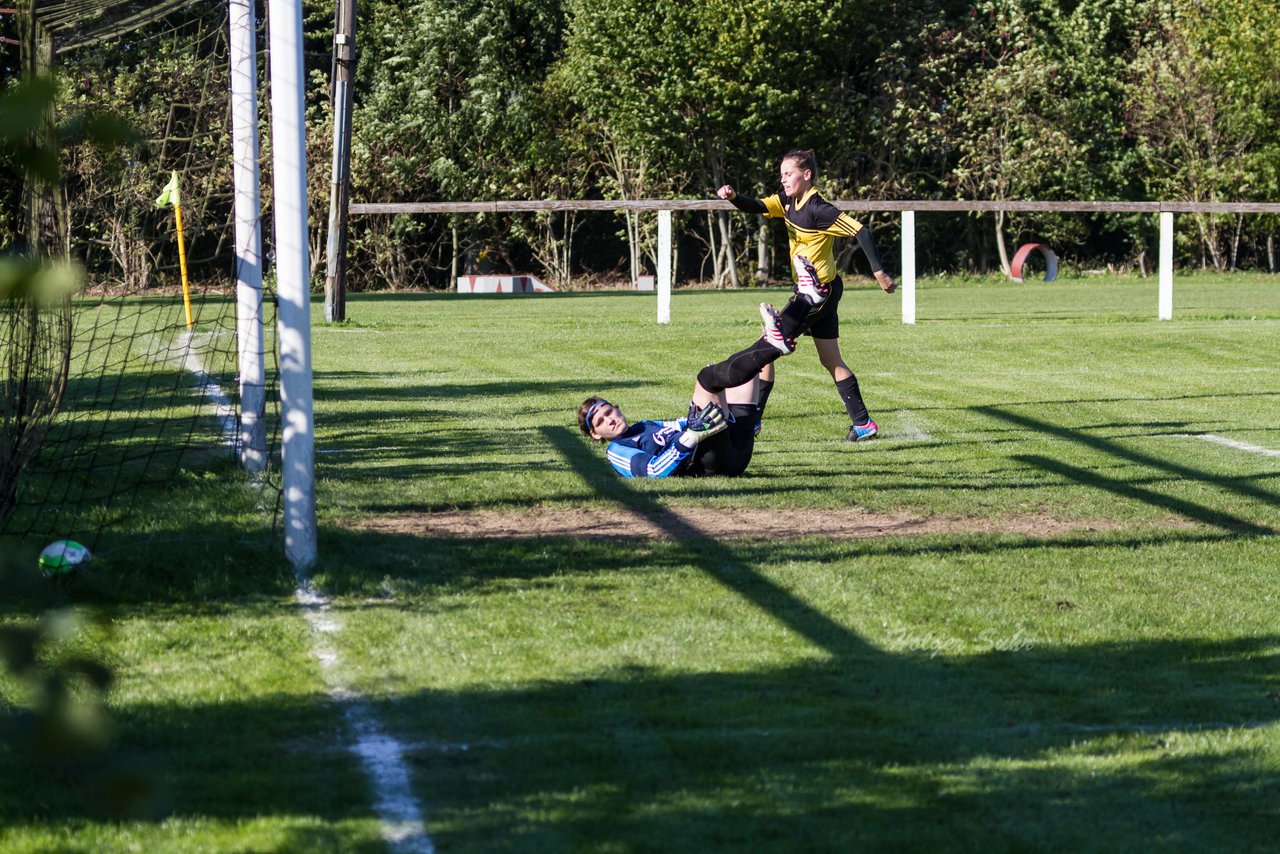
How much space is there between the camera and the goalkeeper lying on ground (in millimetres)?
8844

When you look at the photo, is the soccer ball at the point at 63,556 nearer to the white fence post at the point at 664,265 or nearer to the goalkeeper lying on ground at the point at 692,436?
the goalkeeper lying on ground at the point at 692,436

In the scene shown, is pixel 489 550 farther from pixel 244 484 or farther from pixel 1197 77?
pixel 1197 77

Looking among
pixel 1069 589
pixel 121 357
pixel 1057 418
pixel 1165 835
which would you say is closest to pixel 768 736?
pixel 1165 835

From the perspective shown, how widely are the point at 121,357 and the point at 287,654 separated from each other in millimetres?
11488

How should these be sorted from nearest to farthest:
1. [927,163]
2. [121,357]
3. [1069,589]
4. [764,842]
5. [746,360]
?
1. [764,842]
2. [1069,589]
3. [746,360]
4. [121,357]
5. [927,163]

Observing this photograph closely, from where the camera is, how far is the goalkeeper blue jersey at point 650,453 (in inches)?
Answer: 352

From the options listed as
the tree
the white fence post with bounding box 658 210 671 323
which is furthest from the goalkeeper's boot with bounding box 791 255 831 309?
the tree

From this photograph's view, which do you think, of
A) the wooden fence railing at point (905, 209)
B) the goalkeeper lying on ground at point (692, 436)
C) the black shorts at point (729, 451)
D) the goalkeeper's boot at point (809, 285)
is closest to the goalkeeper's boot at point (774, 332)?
the goalkeeper lying on ground at point (692, 436)

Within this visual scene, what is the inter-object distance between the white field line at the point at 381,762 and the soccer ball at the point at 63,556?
1111 mm

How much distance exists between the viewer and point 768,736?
166 inches

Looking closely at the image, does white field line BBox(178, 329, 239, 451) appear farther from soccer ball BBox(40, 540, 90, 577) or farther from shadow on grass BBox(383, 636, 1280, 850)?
shadow on grass BBox(383, 636, 1280, 850)

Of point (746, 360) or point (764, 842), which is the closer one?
point (764, 842)

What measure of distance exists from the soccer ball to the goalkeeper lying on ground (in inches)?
147

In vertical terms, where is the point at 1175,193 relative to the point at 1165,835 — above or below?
above
